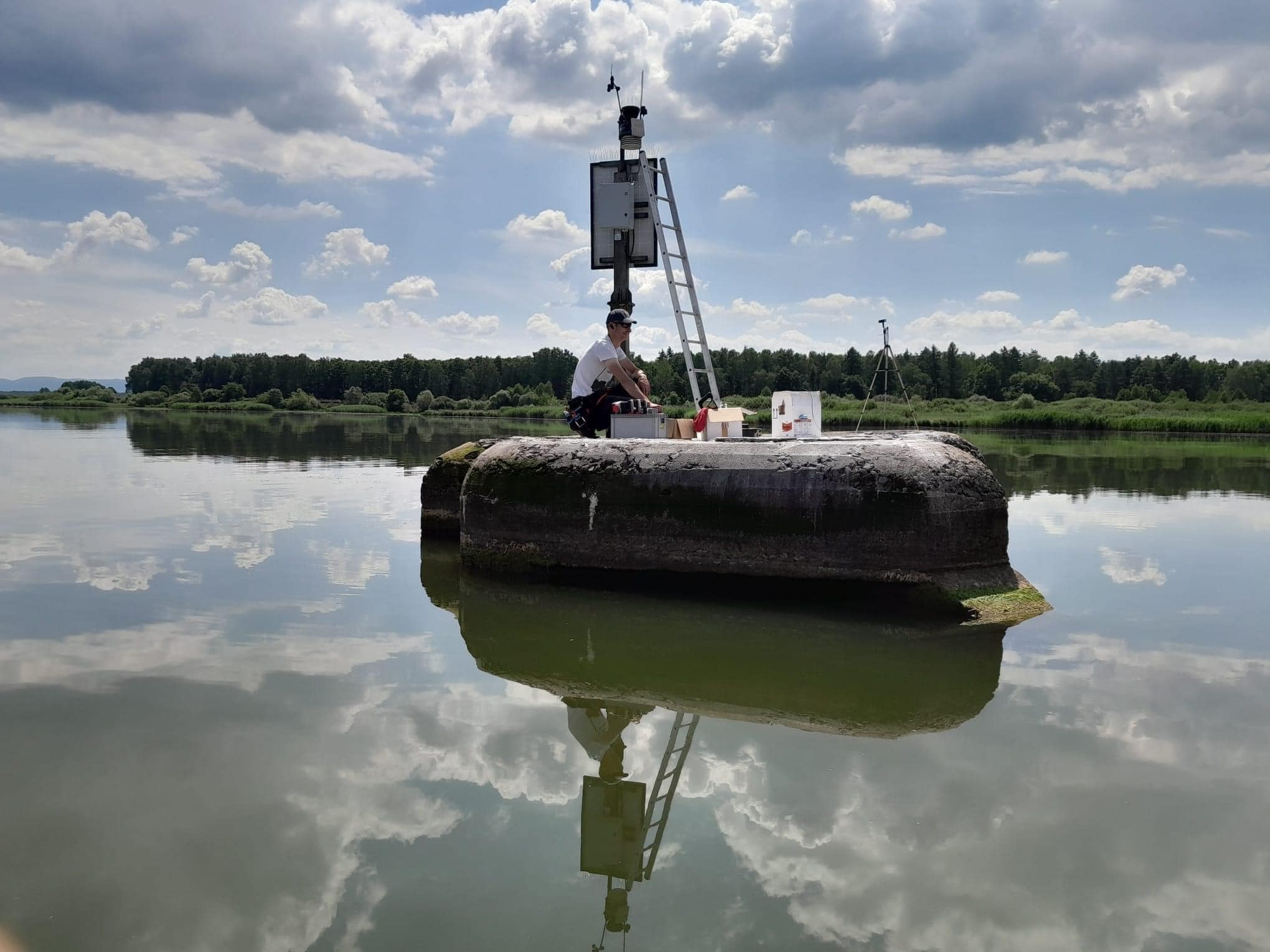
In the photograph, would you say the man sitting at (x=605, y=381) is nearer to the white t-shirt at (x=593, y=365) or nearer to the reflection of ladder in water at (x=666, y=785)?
the white t-shirt at (x=593, y=365)

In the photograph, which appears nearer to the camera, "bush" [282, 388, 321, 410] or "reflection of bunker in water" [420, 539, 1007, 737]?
"reflection of bunker in water" [420, 539, 1007, 737]

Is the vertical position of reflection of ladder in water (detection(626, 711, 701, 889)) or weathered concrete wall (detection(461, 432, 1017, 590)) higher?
weathered concrete wall (detection(461, 432, 1017, 590))

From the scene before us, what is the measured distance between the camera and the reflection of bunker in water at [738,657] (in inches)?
240

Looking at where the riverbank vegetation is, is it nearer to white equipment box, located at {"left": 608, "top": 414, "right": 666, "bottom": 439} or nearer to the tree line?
the tree line

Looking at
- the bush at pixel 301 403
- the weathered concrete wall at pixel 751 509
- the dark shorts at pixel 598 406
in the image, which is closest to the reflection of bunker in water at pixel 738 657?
the weathered concrete wall at pixel 751 509

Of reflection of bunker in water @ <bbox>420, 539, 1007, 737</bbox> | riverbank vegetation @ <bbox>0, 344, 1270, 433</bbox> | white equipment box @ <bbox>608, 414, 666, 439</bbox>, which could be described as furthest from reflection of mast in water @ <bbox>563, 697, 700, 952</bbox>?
riverbank vegetation @ <bbox>0, 344, 1270, 433</bbox>

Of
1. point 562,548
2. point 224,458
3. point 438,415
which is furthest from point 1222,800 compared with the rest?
point 438,415

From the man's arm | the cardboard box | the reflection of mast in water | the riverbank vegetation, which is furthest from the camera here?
the riverbank vegetation

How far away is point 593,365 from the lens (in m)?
10.5

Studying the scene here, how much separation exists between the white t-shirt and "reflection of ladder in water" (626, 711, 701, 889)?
17.0 feet

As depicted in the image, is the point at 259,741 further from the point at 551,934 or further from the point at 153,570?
the point at 153,570

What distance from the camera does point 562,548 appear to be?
9.54 meters

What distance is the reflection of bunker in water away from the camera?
240 inches

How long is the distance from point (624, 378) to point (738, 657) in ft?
13.1
